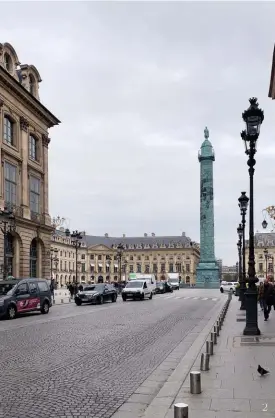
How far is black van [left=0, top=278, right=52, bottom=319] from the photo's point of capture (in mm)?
23672

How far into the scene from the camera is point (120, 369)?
10.4m

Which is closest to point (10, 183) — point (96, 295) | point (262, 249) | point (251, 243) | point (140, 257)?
point (96, 295)

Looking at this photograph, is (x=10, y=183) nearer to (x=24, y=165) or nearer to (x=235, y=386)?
(x=24, y=165)

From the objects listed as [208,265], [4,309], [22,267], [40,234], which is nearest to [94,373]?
[4,309]

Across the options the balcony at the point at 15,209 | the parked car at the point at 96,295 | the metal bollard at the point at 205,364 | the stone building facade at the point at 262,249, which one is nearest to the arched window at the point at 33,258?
the balcony at the point at 15,209

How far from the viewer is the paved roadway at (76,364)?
7457mm

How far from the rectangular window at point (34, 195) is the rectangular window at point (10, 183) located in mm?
3325

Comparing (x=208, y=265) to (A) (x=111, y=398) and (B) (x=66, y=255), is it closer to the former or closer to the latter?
(B) (x=66, y=255)

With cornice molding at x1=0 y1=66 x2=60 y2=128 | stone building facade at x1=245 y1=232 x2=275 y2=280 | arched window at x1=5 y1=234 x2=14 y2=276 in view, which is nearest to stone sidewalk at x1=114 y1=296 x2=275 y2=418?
arched window at x1=5 y1=234 x2=14 y2=276

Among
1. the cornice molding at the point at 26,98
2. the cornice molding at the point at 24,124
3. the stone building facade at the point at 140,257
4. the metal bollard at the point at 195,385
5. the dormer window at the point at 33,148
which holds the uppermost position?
the cornice molding at the point at 26,98

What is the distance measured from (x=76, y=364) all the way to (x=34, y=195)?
38.6 metres

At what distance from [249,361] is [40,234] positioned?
39145 mm

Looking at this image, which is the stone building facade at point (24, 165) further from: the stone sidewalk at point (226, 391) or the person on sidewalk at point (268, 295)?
the stone sidewalk at point (226, 391)

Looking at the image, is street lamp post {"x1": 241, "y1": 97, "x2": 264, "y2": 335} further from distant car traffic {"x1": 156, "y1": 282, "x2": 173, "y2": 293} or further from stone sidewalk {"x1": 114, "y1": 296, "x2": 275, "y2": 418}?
distant car traffic {"x1": 156, "y1": 282, "x2": 173, "y2": 293}
